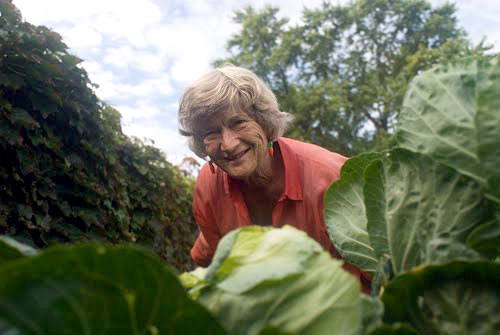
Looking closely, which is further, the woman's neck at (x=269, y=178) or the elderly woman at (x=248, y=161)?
the woman's neck at (x=269, y=178)

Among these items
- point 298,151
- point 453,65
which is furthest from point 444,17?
point 453,65

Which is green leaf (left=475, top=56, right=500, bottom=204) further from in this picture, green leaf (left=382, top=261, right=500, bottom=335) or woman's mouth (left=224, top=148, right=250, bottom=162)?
woman's mouth (left=224, top=148, right=250, bottom=162)

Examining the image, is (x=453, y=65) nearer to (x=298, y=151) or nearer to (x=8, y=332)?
(x=8, y=332)

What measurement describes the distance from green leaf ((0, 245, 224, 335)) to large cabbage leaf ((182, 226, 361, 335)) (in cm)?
7

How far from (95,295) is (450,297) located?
428 mm

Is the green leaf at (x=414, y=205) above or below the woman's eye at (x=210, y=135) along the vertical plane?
below

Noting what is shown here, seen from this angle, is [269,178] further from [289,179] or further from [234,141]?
[234,141]

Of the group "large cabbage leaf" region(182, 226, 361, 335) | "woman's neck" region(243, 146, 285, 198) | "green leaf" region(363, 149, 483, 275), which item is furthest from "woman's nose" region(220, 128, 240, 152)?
"large cabbage leaf" region(182, 226, 361, 335)

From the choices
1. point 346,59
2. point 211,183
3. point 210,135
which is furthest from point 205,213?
point 346,59

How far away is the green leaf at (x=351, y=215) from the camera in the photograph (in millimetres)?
883

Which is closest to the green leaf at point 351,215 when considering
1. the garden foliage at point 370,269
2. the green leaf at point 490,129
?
the garden foliage at point 370,269

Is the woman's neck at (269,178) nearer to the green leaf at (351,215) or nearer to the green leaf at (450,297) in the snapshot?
the green leaf at (351,215)

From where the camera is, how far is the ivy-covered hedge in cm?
312

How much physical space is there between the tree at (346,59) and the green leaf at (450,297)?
73.9 ft
